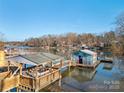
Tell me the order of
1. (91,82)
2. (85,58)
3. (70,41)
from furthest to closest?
1. (70,41)
2. (85,58)
3. (91,82)

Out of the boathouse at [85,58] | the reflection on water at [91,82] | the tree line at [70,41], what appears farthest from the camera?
the tree line at [70,41]

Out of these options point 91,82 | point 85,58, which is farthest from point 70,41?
point 91,82

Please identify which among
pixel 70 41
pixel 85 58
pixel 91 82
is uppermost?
pixel 70 41

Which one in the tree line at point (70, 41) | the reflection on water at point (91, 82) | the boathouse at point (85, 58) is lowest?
the reflection on water at point (91, 82)

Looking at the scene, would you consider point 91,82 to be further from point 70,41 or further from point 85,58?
point 70,41

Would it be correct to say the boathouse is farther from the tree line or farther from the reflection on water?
the tree line

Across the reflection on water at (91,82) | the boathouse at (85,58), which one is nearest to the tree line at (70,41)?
the boathouse at (85,58)

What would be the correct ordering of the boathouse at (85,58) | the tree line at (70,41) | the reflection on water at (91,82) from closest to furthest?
1. the reflection on water at (91,82)
2. the boathouse at (85,58)
3. the tree line at (70,41)

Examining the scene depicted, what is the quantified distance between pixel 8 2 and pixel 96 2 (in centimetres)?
473

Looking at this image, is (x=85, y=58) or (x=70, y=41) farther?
(x=70, y=41)

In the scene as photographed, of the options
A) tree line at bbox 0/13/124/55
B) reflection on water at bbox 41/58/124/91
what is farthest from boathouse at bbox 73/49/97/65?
tree line at bbox 0/13/124/55

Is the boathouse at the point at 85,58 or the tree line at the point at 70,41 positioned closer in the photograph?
the boathouse at the point at 85,58

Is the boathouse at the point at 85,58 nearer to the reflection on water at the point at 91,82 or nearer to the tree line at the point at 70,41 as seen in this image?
the reflection on water at the point at 91,82

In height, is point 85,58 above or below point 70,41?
below
